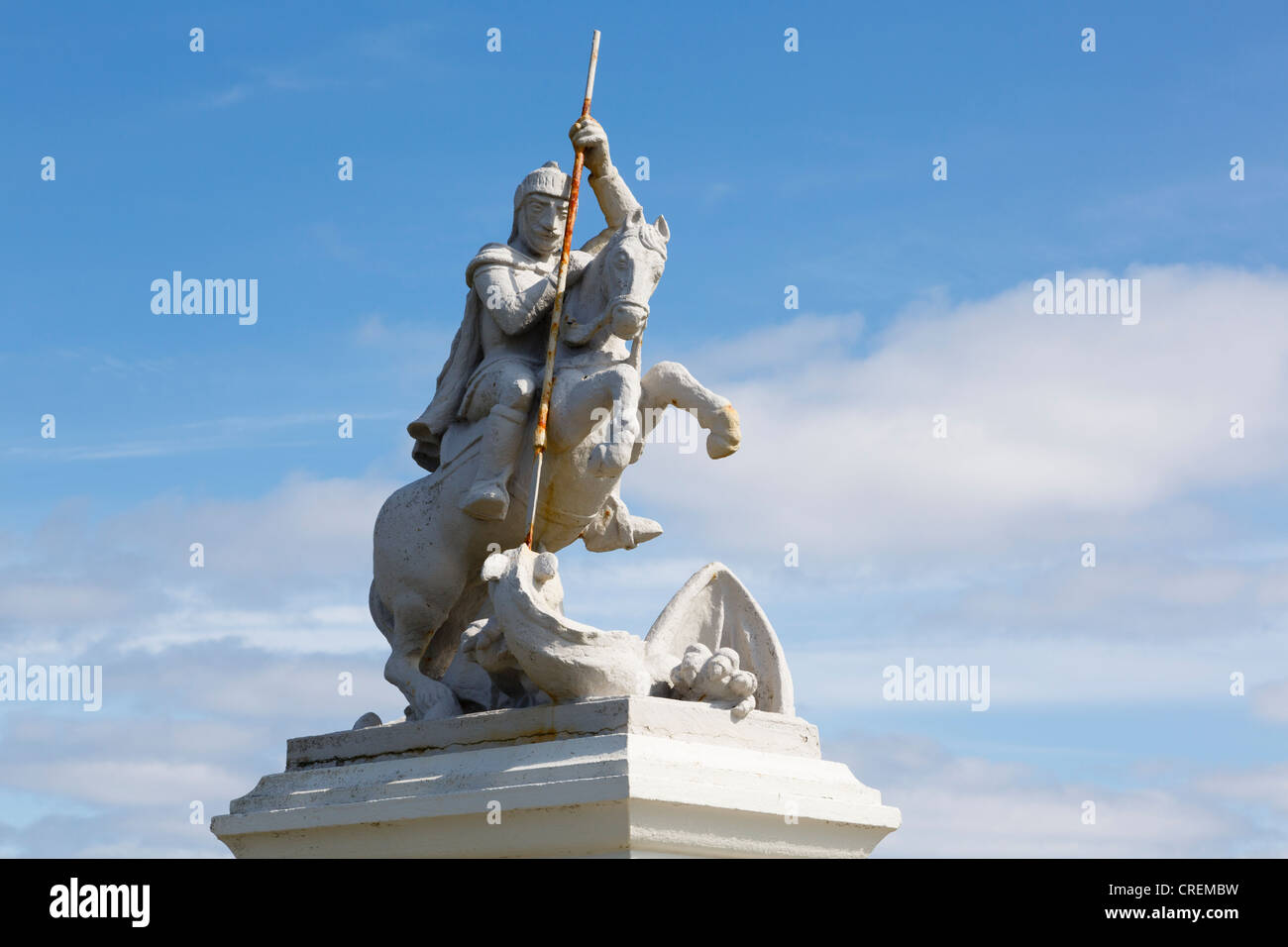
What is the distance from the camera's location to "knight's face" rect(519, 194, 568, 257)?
356 inches

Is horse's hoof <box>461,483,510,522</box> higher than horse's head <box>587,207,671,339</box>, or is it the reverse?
horse's head <box>587,207,671,339</box>

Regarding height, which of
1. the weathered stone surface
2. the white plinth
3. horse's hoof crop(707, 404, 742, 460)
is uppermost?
horse's hoof crop(707, 404, 742, 460)

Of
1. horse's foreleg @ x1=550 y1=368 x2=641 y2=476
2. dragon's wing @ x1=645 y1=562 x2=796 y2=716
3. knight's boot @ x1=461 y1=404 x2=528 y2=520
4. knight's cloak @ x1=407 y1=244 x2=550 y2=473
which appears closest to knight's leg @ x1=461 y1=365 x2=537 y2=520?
knight's boot @ x1=461 y1=404 x2=528 y2=520

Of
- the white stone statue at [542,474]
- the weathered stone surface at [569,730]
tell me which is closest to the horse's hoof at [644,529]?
the white stone statue at [542,474]

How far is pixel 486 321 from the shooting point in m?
9.02

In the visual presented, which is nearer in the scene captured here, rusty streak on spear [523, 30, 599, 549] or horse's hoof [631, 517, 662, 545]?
rusty streak on spear [523, 30, 599, 549]

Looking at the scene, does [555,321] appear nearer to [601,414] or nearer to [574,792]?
[601,414]

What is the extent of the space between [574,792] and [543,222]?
322 cm

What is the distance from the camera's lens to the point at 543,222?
905 cm

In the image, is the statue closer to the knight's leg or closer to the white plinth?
the knight's leg

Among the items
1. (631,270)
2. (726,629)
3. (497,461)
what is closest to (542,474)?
(497,461)
